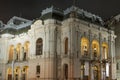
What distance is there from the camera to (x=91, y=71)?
189ft

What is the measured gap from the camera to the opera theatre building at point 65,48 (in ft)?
182

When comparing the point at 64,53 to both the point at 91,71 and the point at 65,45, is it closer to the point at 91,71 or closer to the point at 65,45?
the point at 65,45

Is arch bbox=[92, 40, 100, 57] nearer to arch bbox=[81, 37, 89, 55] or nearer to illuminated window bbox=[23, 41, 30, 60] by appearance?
arch bbox=[81, 37, 89, 55]

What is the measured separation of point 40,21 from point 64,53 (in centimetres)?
1029

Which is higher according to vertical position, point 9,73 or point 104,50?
point 104,50

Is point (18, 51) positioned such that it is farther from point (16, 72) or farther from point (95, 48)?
point (95, 48)

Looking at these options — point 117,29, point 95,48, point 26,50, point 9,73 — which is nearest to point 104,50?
point 95,48

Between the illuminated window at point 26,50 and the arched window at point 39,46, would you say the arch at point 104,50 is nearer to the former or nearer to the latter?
the arched window at point 39,46

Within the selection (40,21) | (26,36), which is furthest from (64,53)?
(26,36)

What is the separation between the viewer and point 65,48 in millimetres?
57969

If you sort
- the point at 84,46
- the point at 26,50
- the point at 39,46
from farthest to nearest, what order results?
1. the point at 26,50
2. the point at 39,46
3. the point at 84,46

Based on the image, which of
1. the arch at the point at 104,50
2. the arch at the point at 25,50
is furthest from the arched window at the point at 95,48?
the arch at the point at 25,50

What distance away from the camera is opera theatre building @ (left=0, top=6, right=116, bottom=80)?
55.6m

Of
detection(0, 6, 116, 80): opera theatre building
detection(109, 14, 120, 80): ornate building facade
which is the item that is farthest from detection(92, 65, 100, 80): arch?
detection(109, 14, 120, 80): ornate building facade
